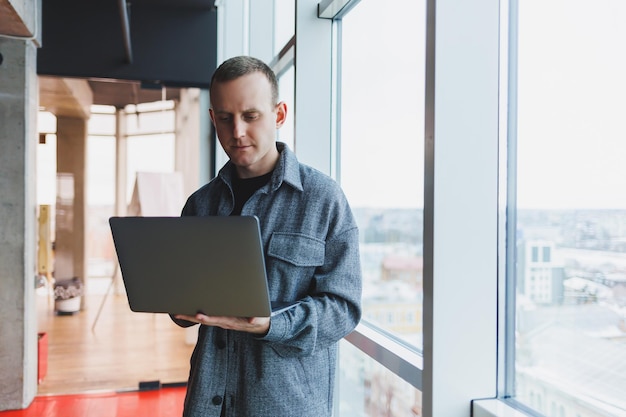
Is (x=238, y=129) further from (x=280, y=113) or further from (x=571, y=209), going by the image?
(x=571, y=209)

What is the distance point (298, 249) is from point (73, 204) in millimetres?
3883

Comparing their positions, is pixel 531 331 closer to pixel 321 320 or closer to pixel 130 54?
pixel 321 320

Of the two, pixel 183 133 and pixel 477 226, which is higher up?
pixel 183 133

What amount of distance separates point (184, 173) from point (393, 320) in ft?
10.7

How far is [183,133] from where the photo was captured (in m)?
5.09

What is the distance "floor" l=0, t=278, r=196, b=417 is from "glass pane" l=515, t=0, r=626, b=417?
141 inches

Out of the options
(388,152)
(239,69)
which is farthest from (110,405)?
(239,69)

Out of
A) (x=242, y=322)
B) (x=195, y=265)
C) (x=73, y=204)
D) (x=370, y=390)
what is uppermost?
(x=73, y=204)

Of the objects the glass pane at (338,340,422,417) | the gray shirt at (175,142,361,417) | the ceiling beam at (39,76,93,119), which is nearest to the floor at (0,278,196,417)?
the ceiling beam at (39,76,93,119)

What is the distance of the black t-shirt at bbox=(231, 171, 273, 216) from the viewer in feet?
4.90

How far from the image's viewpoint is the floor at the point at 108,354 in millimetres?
4590

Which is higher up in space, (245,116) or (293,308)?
(245,116)

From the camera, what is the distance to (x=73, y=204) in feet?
15.5

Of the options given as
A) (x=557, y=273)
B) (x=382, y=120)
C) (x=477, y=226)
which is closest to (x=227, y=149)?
(x=477, y=226)
